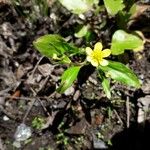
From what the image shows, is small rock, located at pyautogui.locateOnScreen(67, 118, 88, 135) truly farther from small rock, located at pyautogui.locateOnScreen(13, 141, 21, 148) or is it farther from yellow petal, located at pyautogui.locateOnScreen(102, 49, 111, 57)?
yellow petal, located at pyautogui.locateOnScreen(102, 49, 111, 57)

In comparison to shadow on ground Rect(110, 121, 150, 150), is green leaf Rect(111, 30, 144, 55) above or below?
above

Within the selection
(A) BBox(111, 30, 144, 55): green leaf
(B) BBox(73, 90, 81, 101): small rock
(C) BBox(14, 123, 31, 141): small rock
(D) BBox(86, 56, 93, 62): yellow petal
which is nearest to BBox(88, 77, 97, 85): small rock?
(B) BBox(73, 90, 81, 101): small rock

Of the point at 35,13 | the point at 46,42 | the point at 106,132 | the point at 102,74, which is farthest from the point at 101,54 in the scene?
the point at 35,13

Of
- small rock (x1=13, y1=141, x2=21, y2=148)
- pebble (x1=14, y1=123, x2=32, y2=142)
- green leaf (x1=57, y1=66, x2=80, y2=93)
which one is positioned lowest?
small rock (x1=13, y1=141, x2=21, y2=148)

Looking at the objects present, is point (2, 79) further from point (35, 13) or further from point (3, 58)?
point (35, 13)

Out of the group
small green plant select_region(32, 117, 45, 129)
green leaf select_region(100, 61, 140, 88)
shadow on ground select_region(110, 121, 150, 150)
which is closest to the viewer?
green leaf select_region(100, 61, 140, 88)

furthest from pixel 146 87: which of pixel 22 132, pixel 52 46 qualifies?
pixel 22 132

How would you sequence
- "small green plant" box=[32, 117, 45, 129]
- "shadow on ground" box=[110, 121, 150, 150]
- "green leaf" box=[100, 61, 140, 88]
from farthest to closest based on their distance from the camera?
1. "small green plant" box=[32, 117, 45, 129]
2. "shadow on ground" box=[110, 121, 150, 150]
3. "green leaf" box=[100, 61, 140, 88]
